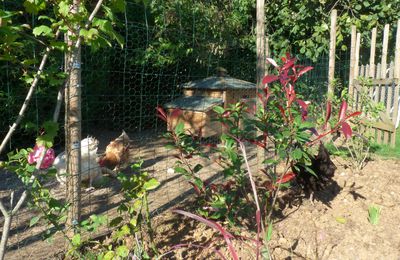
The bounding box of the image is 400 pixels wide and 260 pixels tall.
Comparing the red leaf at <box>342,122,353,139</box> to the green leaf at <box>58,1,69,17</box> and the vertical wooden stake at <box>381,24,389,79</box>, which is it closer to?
the green leaf at <box>58,1,69,17</box>

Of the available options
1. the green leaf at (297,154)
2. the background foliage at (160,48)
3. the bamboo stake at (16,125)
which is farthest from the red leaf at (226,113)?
the bamboo stake at (16,125)

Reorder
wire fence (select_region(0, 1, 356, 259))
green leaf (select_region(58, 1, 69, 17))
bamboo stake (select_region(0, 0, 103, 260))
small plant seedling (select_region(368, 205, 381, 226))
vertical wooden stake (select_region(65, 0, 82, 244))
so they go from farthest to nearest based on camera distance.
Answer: wire fence (select_region(0, 1, 356, 259)) < small plant seedling (select_region(368, 205, 381, 226)) < vertical wooden stake (select_region(65, 0, 82, 244)) < bamboo stake (select_region(0, 0, 103, 260)) < green leaf (select_region(58, 1, 69, 17))

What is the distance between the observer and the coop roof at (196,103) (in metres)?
5.09

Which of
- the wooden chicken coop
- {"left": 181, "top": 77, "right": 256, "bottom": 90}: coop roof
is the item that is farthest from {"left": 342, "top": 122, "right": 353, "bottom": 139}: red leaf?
{"left": 181, "top": 77, "right": 256, "bottom": 90}: coop roof

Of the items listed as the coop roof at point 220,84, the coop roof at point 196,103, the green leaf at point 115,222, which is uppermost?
the coop roof at point 220,84

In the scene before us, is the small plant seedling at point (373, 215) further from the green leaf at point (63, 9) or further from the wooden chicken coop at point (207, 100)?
the wooden chicken coop at point (207, 100)

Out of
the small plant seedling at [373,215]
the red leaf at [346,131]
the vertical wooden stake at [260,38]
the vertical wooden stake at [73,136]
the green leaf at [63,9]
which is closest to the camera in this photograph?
the green leaf at [63,9]

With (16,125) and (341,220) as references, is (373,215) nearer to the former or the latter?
(341,220)

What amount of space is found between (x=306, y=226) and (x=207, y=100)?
292 cm

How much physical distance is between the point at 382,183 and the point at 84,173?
2.83 meters

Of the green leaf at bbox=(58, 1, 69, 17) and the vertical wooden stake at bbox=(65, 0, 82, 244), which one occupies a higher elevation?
the green leaf at bbox=(58, 1, 69, 17)

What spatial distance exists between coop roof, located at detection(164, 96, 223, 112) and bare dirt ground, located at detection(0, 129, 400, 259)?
162cm

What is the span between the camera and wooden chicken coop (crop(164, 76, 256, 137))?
5.18 metres

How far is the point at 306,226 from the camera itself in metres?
2.66
